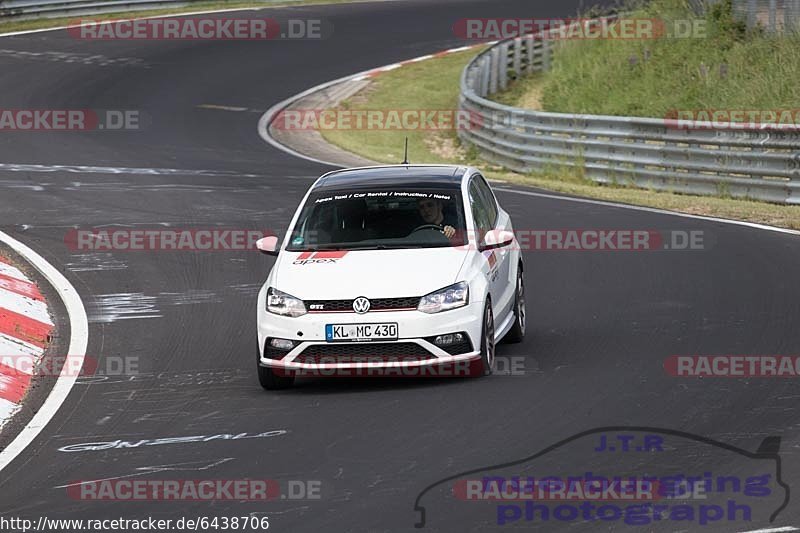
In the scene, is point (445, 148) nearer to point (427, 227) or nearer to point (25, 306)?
point (25, 306)

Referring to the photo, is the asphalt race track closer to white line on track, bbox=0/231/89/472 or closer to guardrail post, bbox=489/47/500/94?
white line on track, bbox=0/231/89/472

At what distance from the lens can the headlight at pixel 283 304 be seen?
411 inches

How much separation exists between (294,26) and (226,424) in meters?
35.1

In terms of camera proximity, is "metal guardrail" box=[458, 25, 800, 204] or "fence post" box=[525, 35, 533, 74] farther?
"fence post" box=[525, 35, 533, 74]

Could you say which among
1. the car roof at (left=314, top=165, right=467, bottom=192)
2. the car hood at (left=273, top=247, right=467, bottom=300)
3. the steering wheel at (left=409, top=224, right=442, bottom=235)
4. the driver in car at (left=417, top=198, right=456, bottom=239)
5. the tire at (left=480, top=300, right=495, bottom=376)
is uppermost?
the car roof at (left=314, top=165, right=467, bottom=192)

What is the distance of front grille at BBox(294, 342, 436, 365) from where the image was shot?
1029 centimetres

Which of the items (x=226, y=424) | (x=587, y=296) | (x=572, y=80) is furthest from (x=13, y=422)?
(x=572, y=80)

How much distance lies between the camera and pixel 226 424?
955 centimetres

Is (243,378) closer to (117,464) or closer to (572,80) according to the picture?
(117,464)

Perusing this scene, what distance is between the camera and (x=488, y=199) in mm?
12664

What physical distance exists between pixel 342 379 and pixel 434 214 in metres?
1.55

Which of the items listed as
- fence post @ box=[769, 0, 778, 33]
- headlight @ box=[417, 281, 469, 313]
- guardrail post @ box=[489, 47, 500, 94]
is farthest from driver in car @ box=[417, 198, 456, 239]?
guardrail post @ box=[489, 47, 500, 94]

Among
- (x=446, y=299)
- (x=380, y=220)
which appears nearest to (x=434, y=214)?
(x=380, y=220)

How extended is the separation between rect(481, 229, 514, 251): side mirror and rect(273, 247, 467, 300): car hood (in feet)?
0.82
